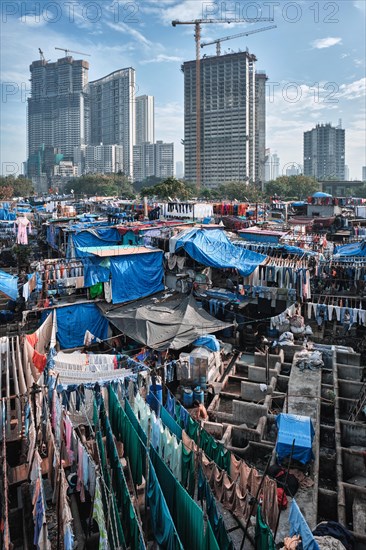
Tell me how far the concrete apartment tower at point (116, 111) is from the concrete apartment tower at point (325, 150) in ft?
217

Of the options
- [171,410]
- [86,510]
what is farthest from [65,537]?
[171,410]

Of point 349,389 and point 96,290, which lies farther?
point 96,290

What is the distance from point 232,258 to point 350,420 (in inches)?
325

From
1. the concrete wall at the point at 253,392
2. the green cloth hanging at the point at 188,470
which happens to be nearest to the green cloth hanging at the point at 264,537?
the green cloth hanging at the point at 188,470

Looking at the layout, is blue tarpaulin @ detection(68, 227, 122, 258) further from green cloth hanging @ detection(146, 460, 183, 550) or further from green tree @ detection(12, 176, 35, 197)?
green tree @ detection(12, 176, 35, 197)

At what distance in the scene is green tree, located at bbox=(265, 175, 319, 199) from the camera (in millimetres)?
78312

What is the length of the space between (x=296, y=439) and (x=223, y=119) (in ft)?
402

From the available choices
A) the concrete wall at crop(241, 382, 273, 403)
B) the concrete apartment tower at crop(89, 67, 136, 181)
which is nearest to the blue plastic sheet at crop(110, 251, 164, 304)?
the concrete wall at crop(241, 382, 273, 403)

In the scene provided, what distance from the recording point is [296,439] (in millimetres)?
10211

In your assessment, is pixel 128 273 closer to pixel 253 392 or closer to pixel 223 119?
pixel 253 392

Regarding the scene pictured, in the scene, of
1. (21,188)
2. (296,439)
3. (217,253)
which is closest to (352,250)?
(217,253)

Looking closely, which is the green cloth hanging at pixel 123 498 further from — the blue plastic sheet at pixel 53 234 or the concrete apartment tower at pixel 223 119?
the concrete apartment tower at pixel 223 119

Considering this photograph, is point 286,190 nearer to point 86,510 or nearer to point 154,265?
point 154,265

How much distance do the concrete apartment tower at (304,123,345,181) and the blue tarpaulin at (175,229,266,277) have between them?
450 ft
